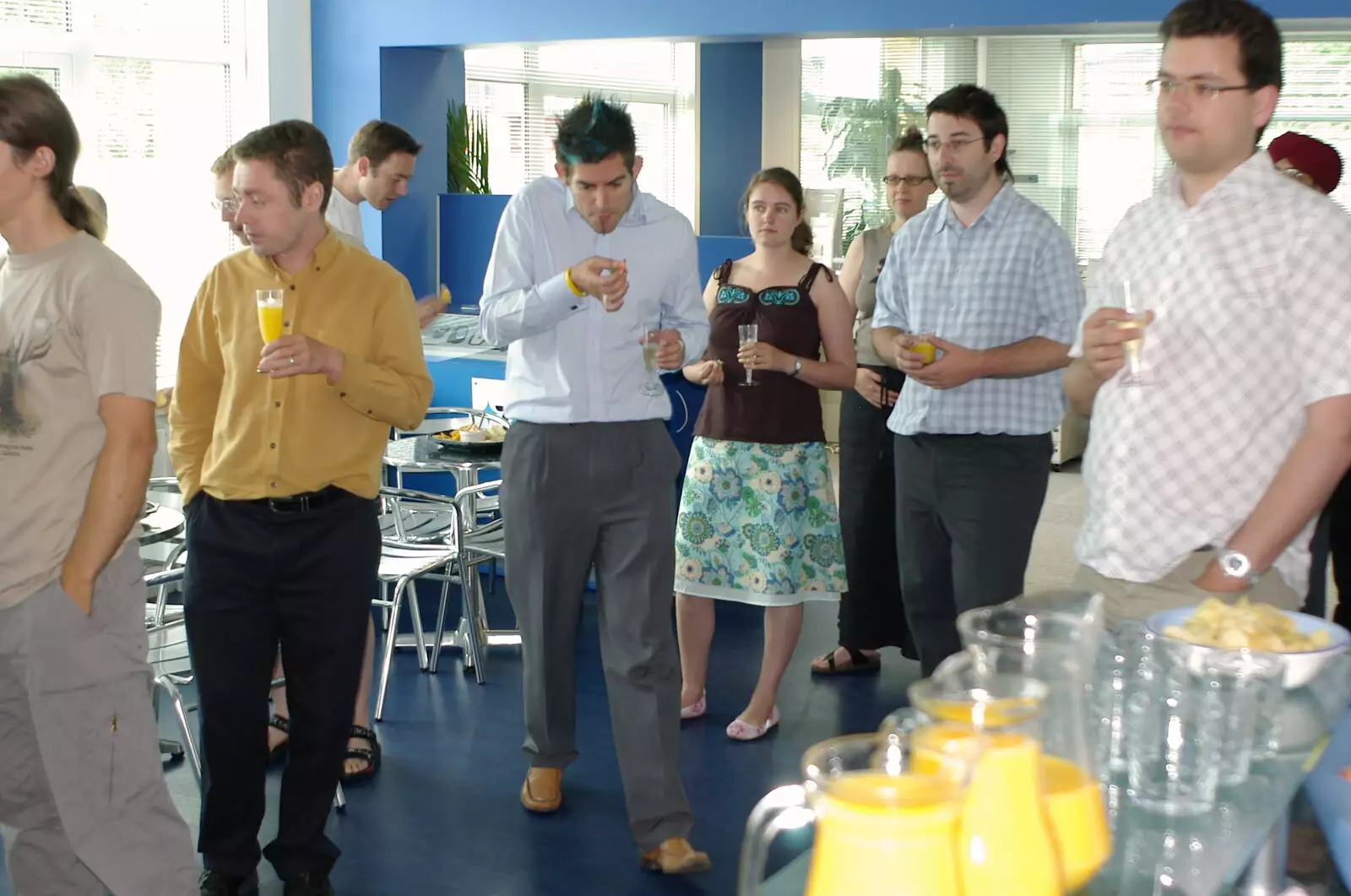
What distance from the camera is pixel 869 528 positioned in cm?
486

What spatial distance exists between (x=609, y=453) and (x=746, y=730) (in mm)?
1317

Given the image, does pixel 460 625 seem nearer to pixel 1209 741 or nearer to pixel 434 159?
pixel 434 159

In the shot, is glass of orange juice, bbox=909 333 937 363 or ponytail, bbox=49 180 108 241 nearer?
ponytail, bbox=49 180 108 241

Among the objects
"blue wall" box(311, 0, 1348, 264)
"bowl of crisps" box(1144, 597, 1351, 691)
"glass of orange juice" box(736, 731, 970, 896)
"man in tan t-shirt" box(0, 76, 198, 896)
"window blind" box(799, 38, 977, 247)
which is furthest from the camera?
"window blind" box(799, 38, 977, 247)

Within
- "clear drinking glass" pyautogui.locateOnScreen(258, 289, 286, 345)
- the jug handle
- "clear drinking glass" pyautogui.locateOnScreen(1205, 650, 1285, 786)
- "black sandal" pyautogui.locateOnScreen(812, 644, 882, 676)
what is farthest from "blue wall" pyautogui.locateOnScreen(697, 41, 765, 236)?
the jug handle

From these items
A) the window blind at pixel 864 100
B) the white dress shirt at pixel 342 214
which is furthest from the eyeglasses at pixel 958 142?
the window blind at pixel 864 100

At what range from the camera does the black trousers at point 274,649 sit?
9.78 feet

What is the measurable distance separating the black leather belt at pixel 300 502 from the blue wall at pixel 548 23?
11.5 feet

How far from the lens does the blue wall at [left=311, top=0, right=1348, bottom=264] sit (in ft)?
17.4

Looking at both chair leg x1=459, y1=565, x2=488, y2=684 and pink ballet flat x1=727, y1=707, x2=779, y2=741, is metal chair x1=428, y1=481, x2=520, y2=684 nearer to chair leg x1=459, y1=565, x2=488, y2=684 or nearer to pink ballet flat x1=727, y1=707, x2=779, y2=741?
chair leg x1=459, y1=565, x2=488, y2=684

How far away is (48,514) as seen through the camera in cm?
246

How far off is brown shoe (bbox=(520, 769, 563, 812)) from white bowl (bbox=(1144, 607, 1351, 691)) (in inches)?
89.7

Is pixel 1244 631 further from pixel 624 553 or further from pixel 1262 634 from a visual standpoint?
pixel 624 553

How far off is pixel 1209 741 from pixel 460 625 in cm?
400
